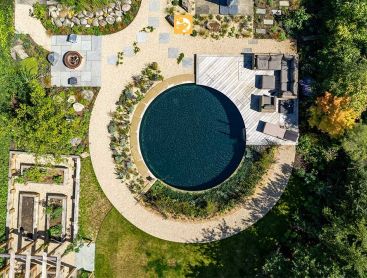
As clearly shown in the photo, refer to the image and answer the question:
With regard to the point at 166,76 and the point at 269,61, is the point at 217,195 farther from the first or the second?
the point at 269,61

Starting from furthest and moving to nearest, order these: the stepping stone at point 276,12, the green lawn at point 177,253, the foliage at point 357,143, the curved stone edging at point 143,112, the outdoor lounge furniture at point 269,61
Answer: the curved stone edging at point 143,112, the stepping stone at point 276,12, the green lawn at point 177,253, the outdoor lounge furniture at point 269,61, the foliage at point 357,143

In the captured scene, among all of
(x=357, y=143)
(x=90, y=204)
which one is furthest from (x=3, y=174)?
(x=357, y=143)

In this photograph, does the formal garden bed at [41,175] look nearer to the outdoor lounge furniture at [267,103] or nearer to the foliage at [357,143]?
the outdoor lounge furniture at [267,103]

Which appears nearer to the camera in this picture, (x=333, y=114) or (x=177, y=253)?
(x=333, y=114)

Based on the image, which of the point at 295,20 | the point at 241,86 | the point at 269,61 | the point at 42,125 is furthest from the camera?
the point at 241,86

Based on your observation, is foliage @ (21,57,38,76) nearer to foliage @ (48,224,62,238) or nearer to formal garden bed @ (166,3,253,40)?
formal garden bed @ (166,3,253,40)

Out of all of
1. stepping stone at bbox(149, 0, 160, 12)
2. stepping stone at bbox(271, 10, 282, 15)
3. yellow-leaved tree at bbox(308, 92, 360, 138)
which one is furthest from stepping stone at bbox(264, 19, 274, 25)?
stepping stone at bbox(149, 0, 160, 12)

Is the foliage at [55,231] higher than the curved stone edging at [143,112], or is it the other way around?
the curved stone edging at [143,112]

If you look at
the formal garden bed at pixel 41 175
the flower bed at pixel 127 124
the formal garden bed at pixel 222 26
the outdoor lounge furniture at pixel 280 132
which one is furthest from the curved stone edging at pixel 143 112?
the outdoor lounge furniture at pixel 280 132
